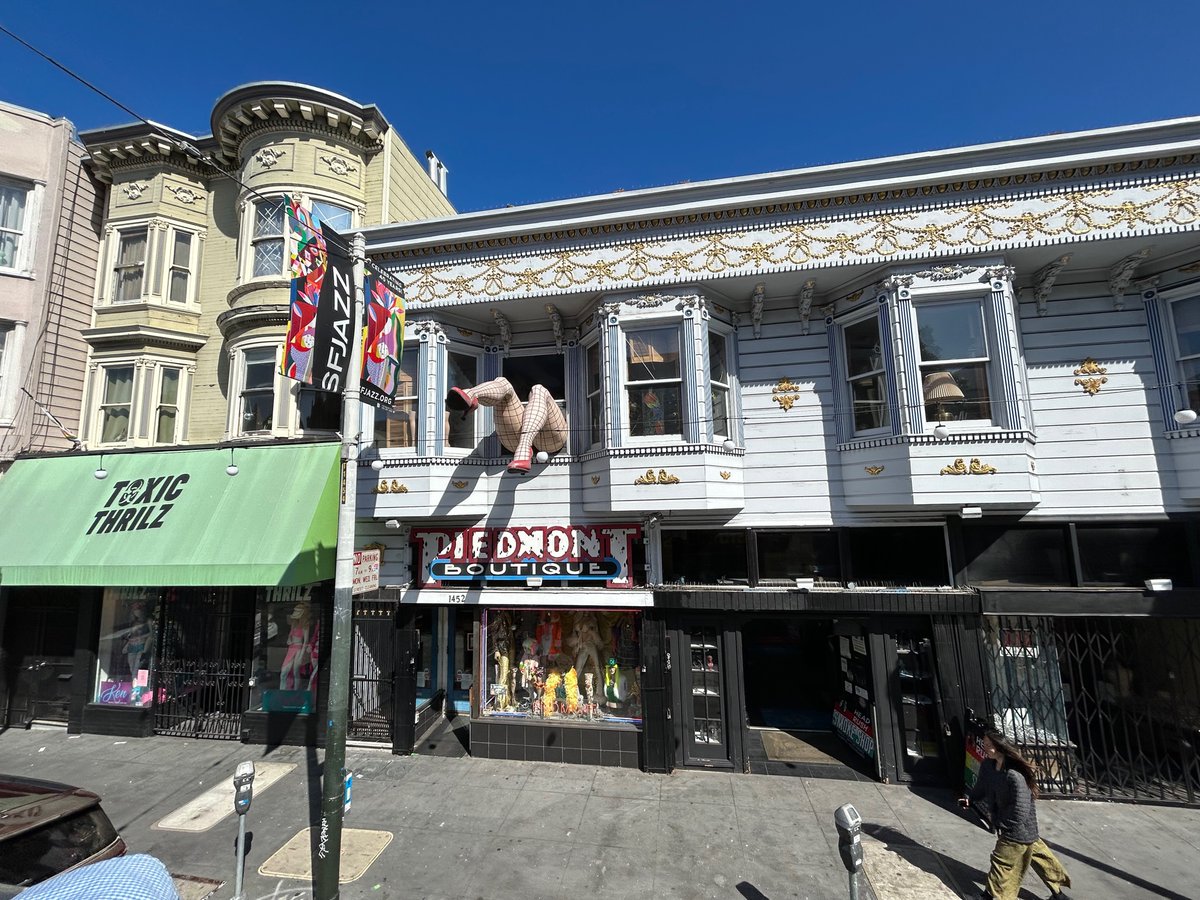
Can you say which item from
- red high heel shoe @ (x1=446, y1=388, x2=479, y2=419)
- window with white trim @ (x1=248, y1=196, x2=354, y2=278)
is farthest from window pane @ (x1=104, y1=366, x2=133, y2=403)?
red high heel shoe @ (x1=446, y1=388, x2=479, y2=419)

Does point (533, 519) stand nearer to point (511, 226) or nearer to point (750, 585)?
point (750, 585)

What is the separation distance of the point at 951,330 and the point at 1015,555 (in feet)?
11.4

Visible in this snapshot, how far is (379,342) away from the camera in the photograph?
6836 mm

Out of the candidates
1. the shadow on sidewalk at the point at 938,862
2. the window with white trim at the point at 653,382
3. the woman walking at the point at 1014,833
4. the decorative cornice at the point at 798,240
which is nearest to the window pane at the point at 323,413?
the decorative cornice at the point at 798,240

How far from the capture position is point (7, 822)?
14.3 ft

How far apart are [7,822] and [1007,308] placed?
40.1ft

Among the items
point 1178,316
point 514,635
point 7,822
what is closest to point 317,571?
point 514,635

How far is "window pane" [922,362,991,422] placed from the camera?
786 centimetres

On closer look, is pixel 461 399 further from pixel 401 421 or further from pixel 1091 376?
pixel 1091 376

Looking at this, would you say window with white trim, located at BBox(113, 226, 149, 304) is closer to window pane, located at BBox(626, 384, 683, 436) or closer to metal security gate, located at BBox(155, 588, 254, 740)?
metal security gate, located at BBox(155, 588, 254, 740)

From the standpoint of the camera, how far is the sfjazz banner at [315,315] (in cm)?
595

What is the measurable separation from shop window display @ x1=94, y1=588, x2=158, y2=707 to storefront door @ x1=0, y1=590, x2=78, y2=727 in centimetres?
75

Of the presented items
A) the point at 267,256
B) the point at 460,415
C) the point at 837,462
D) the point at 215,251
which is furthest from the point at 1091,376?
the point at 215,251

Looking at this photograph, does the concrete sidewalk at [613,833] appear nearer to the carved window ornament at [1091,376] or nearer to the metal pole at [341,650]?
the metal pole at [341,650]
